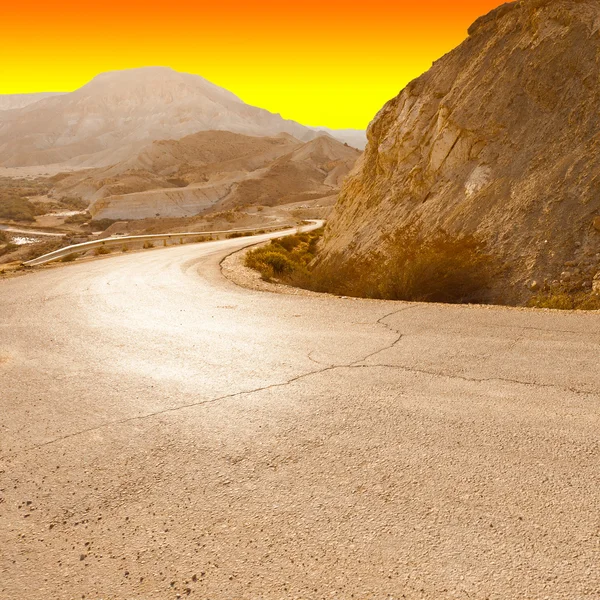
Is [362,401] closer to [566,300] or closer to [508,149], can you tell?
[566,300]

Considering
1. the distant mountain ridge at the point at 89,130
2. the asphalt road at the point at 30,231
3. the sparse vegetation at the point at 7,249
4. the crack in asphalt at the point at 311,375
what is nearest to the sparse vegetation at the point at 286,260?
the crack in asphalt at the point at 311,375

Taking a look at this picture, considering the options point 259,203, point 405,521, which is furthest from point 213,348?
point 259,203

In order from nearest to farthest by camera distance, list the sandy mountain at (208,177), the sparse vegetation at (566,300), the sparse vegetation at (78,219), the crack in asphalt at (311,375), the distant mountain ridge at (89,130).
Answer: the crack in asphalt at (311,375)
the sparse vegetation at (566,300)
the sparse vegetation at (78,219)
the sandy mountain at (208,177)
the distant mountain ridge at (89,130)

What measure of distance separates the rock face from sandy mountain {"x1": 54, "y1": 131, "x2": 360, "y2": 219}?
54.6m

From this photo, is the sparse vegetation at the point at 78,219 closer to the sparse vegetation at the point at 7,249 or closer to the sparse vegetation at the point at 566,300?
the sparse vegetation at the point at 7,249

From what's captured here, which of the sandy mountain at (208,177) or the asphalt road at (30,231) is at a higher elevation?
the sandy mountain at (208,177)

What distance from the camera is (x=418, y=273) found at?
10.4 metres

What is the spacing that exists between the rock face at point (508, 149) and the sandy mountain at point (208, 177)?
54.6 metres

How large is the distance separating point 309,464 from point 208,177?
91.1 m

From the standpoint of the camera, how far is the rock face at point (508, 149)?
1076cm

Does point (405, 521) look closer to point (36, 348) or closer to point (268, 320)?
point (268, 320)

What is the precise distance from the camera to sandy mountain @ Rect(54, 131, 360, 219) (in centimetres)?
7094

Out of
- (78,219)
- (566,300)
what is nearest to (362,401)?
(566,300)

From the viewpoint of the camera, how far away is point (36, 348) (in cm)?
707
